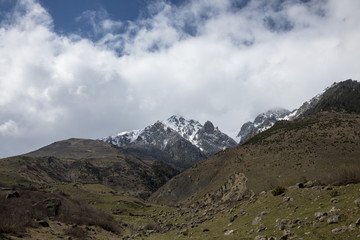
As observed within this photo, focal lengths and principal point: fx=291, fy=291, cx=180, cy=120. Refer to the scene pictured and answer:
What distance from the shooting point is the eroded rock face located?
10821 cm

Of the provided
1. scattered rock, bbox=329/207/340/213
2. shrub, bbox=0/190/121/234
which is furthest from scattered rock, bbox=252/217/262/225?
shrub, bbox=0/190/121/234

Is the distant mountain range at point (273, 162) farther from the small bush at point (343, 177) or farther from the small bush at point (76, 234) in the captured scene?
the small bush at point (76, 234)

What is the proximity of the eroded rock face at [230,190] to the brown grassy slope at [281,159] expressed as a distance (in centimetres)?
297

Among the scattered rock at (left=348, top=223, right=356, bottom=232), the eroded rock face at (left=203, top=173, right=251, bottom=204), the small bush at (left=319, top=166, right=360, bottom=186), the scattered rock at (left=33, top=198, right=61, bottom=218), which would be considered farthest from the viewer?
the eroded rock face at (left=203, top=173, right=251, bottom=204)

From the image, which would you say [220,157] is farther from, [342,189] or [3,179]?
[342,189]

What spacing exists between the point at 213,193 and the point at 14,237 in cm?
10251

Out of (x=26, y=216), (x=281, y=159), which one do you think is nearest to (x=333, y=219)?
(x=26, y=216)

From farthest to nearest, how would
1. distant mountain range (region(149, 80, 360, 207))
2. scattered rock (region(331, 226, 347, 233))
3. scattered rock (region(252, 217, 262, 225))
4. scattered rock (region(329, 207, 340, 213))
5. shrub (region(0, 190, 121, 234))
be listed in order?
1. distant mountain range (region(149, 80, 360, 207))
2. shrub (region(0, 190, 121, 234))
3. scattered rock (region(252, 217, 262, 225))
4. scattered rock (region(329, 207, 340, 213))
5. scattered rock (region(331, 226, 347, 233))

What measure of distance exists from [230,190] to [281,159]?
2334 centimetres

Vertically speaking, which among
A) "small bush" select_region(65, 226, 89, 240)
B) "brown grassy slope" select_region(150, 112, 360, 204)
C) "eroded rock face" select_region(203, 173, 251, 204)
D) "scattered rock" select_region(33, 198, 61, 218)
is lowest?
"eroded rock face" select_region(203, 173, 251, 204)

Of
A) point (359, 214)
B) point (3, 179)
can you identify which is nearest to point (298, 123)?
point (359, 214)

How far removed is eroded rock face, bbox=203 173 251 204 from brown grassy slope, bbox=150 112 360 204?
297cm

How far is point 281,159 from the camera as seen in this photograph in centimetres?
11381

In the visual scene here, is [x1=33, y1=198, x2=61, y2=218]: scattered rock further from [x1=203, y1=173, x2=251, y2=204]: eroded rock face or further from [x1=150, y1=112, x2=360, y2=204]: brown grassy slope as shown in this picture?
[x1=203, y1=173, x2=251, y2=204]: eroded rock face
